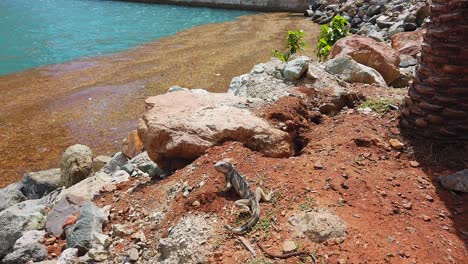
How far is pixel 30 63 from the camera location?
1505 cm

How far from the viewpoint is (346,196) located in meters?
3.65

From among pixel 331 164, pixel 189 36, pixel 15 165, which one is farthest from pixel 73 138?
pixel 189 36

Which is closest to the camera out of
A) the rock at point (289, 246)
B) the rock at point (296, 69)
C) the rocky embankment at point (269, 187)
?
the rock at point (289, 246)

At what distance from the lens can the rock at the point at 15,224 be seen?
488 cm

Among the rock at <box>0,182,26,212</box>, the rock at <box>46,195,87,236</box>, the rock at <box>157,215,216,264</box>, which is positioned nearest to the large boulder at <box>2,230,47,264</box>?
the rock at <box>46,195,87,236</box>

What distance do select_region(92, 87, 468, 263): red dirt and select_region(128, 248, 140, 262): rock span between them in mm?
150

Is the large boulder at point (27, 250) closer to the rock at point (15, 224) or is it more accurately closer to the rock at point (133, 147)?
the rock at point (15, 224)

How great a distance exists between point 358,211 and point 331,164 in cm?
74

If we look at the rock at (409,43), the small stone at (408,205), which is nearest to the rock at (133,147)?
the small stone at (408,205)

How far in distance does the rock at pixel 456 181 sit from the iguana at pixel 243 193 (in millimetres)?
1629

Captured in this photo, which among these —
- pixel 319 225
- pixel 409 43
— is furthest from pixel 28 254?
pixel 409 43

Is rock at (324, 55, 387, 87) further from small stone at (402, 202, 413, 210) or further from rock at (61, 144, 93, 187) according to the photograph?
rock at (61, 144, 93, 187)

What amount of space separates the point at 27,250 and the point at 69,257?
2.29 feet

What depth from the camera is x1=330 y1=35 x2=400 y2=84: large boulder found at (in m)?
7.39
